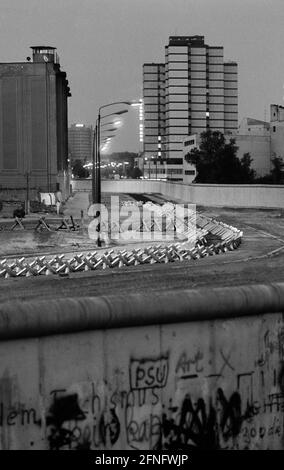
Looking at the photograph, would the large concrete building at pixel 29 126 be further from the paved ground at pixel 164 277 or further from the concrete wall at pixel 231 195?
the paved ground at pixel 164 277

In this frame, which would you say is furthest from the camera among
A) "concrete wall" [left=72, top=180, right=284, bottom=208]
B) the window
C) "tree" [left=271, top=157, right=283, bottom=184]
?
the window

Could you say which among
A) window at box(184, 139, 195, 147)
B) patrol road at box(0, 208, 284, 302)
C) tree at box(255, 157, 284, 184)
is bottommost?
Result: patrol road at box(0, 208, 284, 302)

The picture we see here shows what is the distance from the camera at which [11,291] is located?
24500mm

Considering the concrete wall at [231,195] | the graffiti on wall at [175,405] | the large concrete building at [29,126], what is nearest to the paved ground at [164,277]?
the graffiti on wall at [175,405]

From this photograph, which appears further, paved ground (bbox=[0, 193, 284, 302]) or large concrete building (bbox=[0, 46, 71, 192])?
large concrete building (bbox=[0, 46, 71, 192])

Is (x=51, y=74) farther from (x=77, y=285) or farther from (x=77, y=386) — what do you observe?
(x=77, y=386)

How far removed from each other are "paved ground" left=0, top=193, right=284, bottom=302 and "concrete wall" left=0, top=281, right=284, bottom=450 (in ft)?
47.0

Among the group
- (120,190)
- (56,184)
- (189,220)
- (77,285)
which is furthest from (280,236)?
(120,190)

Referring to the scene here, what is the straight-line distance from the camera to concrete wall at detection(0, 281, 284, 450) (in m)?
7.44

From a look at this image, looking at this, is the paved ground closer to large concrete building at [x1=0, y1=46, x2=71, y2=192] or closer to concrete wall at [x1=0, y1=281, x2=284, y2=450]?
concrete wall at [x1=0, y1=281, x2=284, y2=450]

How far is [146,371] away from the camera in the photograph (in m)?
8.12

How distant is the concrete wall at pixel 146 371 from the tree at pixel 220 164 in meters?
104

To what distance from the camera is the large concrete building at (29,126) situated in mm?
87312

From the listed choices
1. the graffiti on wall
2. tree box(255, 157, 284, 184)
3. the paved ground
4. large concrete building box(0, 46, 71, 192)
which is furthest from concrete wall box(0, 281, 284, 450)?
tree box(255, 157, 284, 184)
